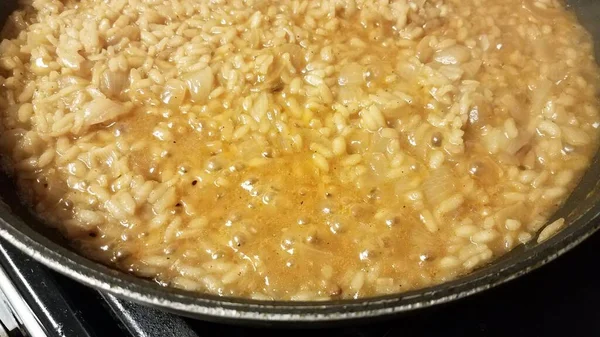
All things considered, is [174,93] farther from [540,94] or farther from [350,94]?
[540,94]

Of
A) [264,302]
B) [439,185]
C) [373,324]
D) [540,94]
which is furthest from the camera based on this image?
[540,94]

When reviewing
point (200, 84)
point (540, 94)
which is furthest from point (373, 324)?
point (540, 94)

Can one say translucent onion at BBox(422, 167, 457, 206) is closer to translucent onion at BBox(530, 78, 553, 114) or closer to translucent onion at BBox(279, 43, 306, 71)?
translucent onion at BBox(530, 78, 553, 114)

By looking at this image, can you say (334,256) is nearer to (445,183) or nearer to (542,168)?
(445,183)

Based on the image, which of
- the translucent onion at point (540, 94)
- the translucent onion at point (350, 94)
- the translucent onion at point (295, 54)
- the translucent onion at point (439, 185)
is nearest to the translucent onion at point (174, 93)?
the translucent onion at point (295, 54)

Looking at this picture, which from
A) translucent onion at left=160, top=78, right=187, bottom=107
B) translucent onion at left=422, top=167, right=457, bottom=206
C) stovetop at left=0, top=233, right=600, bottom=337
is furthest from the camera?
translucent onion at left=160, top=78, right=187, bottom=107

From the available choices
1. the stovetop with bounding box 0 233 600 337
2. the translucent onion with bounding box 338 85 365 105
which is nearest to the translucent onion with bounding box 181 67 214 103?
the translucent onion with bounding box 338 85 365 105

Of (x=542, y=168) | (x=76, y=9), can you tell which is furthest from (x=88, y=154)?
(x=542, y=168)
